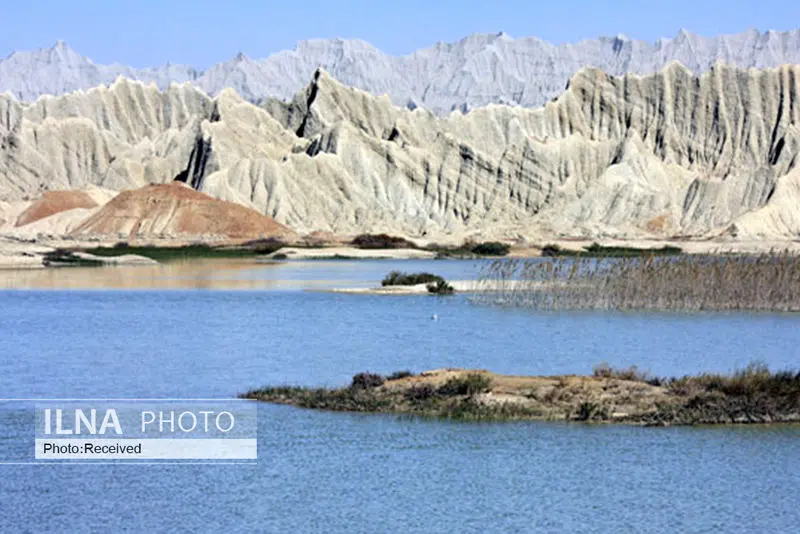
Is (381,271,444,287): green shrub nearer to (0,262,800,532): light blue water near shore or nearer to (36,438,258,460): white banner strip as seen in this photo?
(0,262,800,532): light blue water near shore

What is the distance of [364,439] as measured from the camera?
20891 mm

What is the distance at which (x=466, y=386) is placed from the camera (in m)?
23.5

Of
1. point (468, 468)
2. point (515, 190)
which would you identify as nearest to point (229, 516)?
point (468, 468)

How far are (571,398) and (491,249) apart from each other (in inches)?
3524

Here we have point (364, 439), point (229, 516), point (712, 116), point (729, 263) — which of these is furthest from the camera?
point (712, 116)

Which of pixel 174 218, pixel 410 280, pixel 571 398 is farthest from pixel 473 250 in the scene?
pixel 571 398

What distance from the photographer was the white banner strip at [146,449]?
19.7m

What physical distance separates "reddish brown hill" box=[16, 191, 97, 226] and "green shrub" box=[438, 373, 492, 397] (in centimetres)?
11513

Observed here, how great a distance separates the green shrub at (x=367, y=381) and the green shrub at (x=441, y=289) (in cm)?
3158

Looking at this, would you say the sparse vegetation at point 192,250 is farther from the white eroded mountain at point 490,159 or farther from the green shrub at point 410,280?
the green shrub at point 410,280

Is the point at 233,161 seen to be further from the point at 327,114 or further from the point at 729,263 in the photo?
the point at 729,263

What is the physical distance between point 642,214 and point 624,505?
121m

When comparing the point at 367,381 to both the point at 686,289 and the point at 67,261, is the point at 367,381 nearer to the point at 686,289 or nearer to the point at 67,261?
the point at 686,289

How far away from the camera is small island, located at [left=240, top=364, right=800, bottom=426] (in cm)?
2231
